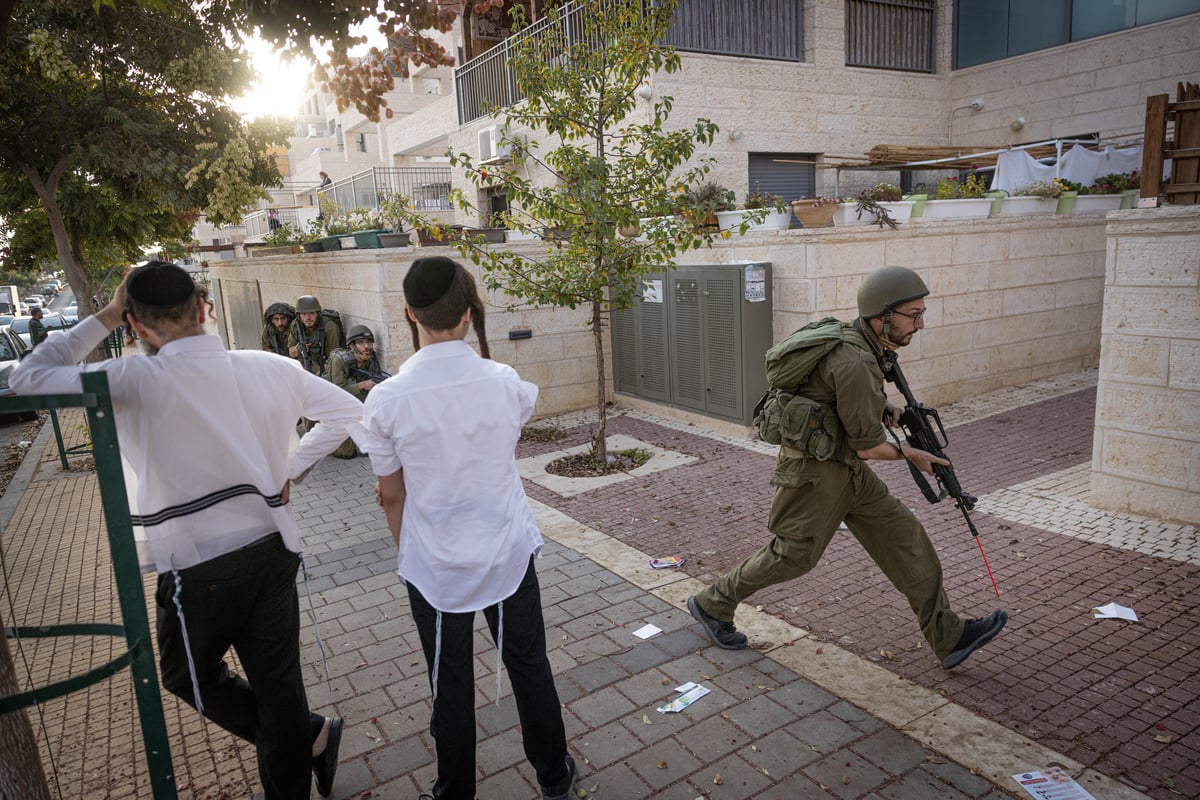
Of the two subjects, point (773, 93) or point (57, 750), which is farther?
point (773, 93)

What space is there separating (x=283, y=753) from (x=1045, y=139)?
15.2 m

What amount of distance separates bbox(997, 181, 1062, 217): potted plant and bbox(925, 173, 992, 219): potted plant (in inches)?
14.4

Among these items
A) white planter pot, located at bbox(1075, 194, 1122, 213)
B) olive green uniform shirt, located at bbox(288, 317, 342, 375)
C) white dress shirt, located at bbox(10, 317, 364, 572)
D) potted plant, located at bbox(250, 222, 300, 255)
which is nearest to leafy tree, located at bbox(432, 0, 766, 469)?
olive green uniform shirt, located at bbox(288, 317, 342, 375)

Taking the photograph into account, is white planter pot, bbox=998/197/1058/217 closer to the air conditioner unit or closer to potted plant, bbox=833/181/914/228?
potted plant, bbox=833/181/914/228

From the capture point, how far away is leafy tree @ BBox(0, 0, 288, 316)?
8641 millimetres

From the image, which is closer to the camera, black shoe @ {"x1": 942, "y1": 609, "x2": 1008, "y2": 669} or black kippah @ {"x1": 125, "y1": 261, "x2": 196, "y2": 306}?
black kippah @ {"x1": 125, "y1": 261, "x2": 196, "y2": 306}

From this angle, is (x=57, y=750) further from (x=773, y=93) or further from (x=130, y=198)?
(x=773, y=93)

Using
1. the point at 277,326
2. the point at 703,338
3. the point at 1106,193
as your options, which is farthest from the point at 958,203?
the point at 277,326

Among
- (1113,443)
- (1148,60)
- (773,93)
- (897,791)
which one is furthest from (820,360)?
(1148,60)

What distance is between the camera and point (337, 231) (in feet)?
41.4

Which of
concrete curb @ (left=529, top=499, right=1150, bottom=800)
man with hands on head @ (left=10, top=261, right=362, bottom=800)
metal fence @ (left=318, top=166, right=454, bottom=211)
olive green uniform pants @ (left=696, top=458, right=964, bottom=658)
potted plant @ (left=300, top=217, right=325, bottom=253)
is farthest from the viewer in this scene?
metal fence @ (left=318, top=166, right=454, bottom=211)

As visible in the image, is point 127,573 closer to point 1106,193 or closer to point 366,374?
point 366,374

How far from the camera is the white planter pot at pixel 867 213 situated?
8.47 metres

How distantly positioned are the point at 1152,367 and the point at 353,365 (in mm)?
7404
